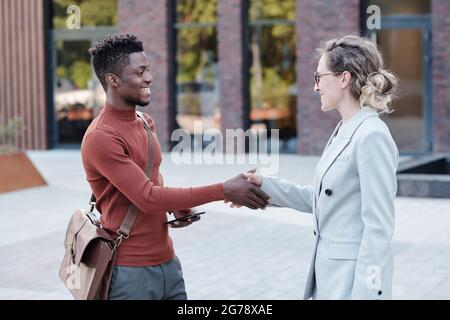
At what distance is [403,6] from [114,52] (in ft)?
53.8

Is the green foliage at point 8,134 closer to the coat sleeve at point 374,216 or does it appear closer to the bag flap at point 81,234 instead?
the bag flap at point 81,234

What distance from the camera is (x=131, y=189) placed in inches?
169

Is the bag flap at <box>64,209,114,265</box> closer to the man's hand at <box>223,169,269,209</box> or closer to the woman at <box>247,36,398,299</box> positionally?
the man's hand at <box>223,169,269,209</box>

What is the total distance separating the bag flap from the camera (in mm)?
4320

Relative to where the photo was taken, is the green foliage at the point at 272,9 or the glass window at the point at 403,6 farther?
the green foliage at the point at 272,9

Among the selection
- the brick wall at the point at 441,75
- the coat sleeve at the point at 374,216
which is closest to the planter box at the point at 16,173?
the brick wall at the point at 441,75

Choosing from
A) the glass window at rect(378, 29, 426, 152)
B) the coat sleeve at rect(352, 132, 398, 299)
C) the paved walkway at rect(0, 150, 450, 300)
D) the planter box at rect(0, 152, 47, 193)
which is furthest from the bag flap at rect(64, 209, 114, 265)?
the glass window at rect(378, 29, 426, 152)

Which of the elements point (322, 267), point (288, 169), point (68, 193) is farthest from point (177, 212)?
point (288, 169)

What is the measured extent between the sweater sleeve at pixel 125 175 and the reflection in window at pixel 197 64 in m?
17.3

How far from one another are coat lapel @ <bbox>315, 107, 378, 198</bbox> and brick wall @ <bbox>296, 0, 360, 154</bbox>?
1581 centimetres

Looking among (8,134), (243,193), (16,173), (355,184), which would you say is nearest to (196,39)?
(8,134)

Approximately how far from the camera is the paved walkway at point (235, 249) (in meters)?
8.55
